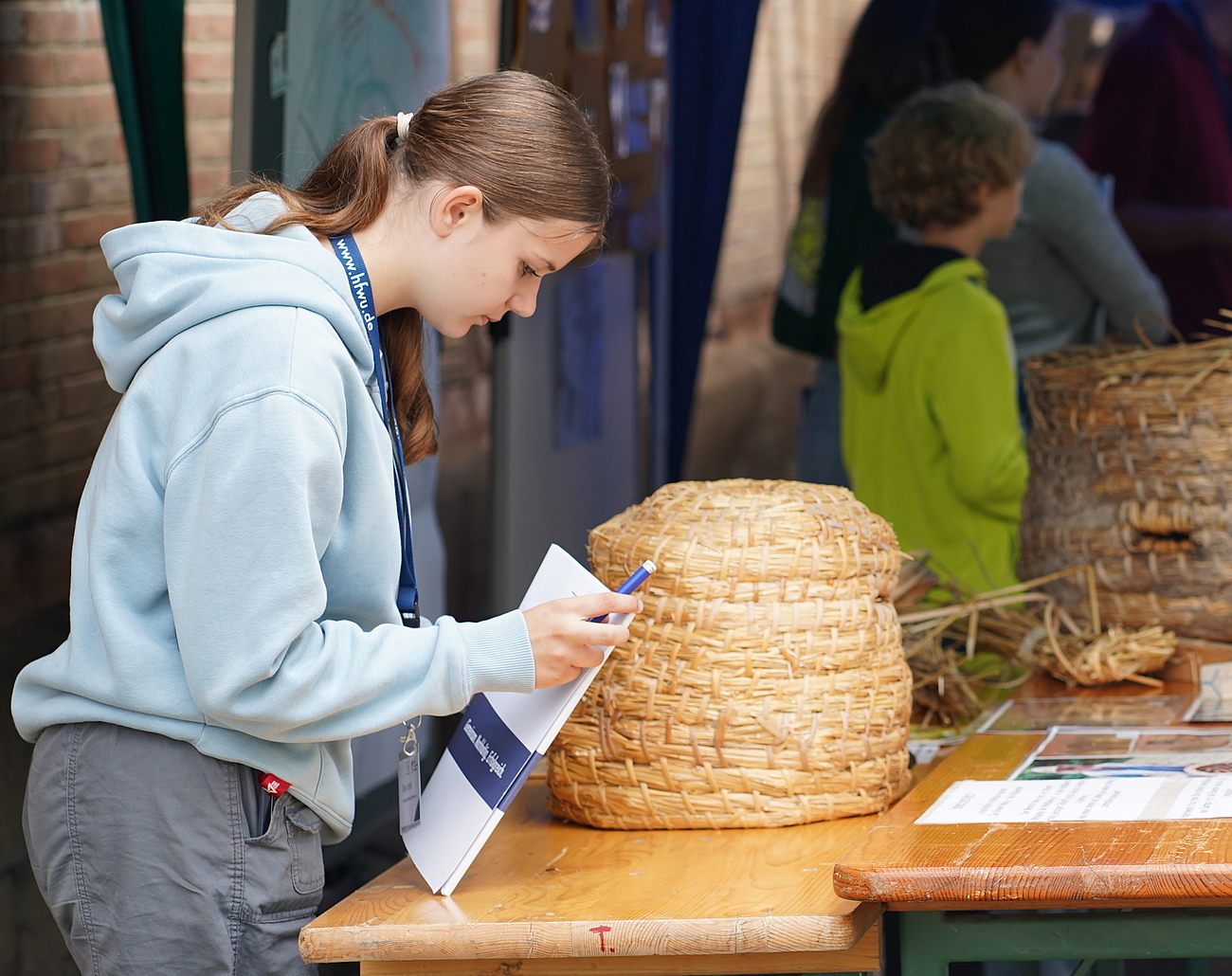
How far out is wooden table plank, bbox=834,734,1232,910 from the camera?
3.54 ft

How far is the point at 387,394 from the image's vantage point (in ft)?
4.22

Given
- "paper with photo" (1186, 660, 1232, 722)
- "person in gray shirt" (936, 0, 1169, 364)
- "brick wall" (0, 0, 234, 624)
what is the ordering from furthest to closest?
1. "person in gray shirt" (936, 0, 1169, 364)
2. "brick wall" (0, 0, 234, 624)
3. "paper with photo" (1186, 660, 1232, 722)

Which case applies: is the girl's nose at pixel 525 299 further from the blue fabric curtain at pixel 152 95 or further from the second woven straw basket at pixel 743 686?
the blue fabric curtain at pixel 152 95

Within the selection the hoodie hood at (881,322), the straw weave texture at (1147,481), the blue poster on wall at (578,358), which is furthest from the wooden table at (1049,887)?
the blue poster on wall at (578,358)

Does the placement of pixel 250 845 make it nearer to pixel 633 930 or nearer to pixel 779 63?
pixel 633 930

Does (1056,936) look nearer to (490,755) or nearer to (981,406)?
(490,755)

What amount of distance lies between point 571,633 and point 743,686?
0.26m

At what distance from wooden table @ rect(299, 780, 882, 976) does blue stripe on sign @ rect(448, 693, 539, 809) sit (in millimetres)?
99

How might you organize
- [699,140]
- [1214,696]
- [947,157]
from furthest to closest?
1. [699,140]
2. [947,157]
3. [1214,696]

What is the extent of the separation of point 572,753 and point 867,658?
336 millimetres

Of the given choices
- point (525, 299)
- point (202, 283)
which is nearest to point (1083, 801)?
point (525, 299)

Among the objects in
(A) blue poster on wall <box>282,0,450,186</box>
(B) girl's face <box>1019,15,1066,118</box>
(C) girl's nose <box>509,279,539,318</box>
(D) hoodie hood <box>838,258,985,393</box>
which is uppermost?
(B) girl's face <box>1019,15,1066,118</box>

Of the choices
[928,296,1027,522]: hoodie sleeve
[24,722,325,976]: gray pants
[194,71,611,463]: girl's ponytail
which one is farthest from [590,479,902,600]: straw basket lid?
[928,296,1027,522]: hoodie sleeve

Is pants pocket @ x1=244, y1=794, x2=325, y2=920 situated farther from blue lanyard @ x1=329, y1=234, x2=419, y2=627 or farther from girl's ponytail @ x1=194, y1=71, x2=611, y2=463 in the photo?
girl's ponytail @ x1=194, y1=71, x2=611, y2=463
